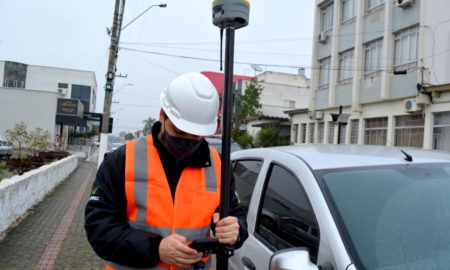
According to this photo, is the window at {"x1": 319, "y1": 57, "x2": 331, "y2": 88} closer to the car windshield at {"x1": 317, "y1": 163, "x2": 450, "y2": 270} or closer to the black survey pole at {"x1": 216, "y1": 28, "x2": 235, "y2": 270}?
the car windshield at {"x1": 317, "y1": 163, "x2": 450, "y2": 270}

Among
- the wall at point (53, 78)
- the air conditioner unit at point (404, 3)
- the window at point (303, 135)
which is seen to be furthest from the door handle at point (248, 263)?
the wall at point (53, 78)

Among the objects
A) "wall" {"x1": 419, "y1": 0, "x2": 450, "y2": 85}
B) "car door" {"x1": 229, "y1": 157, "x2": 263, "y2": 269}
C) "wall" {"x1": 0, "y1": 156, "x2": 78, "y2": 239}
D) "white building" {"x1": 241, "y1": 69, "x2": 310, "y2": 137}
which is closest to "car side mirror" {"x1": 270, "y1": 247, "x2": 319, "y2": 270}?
"car door" {"x1": 229, "y1": 157, "x2": 263, "y2": 269}

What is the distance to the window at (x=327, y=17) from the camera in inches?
972

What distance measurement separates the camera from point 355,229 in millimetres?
2055

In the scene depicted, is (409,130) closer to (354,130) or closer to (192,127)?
(354,130)

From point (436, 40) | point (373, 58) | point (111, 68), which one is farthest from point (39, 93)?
point (436, 40)

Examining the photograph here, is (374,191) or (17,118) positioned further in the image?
(17,118)

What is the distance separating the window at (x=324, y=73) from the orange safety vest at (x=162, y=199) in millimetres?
23518

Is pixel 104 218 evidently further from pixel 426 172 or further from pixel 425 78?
pixel 425 78

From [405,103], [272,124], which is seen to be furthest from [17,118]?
[405,103]

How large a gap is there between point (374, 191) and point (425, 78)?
16.1 metres

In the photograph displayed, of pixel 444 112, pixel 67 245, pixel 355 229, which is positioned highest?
pixel 444 112

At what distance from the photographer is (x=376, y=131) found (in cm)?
1997

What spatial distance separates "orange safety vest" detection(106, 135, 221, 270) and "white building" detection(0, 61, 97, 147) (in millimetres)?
35442
